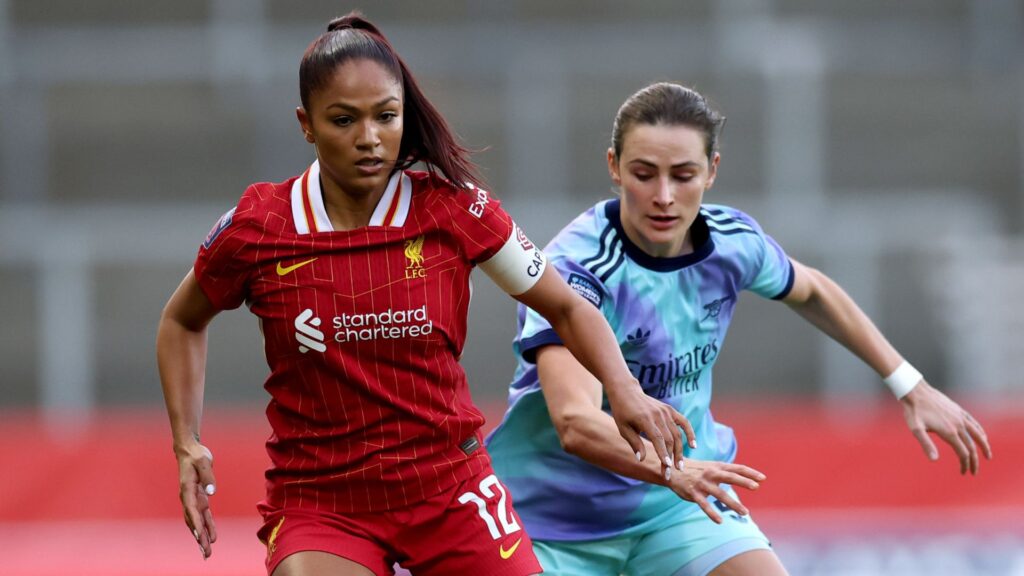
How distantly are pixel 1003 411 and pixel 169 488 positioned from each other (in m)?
4.57

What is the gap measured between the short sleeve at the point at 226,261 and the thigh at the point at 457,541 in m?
0.65

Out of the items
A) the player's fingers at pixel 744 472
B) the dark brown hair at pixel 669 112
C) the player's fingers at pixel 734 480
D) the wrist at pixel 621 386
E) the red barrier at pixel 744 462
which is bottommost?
the red barrier at pixel 744 462

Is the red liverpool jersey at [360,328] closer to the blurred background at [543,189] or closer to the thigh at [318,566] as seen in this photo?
the thigh at [318,566]

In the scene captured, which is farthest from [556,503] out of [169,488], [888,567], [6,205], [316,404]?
[6,205]

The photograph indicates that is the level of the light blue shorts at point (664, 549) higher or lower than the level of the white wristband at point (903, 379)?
lower

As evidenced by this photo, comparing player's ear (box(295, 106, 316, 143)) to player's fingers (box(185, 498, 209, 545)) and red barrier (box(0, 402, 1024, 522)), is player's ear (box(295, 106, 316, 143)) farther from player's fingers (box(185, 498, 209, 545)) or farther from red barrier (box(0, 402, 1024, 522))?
red barrier (box(0, 402, 1024, 522))

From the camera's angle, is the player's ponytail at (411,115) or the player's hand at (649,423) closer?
the player's hand at (649,423)

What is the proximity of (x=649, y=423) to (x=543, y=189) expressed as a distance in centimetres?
750

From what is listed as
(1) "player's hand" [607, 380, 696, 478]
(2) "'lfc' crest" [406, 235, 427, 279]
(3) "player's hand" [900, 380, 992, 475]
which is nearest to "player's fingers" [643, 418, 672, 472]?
(1) "player's hand" [607, 380, 696, 478]

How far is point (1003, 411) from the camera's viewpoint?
8555 millimetres

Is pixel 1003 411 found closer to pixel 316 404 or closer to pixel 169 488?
pixel 169 488

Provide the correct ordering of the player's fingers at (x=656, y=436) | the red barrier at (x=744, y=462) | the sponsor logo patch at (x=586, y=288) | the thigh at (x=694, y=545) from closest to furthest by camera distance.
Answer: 1. the player's fingers at (x=656, y=436)
2. the sponsor logo patch at (x=586, y=288)
3. the thigh at (x=694, y=545)
4. the red barrier at (x=744, y=462)

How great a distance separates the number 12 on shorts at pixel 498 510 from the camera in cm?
344

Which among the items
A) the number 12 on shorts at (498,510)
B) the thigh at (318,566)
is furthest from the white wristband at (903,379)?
the thigh at (318,566)
